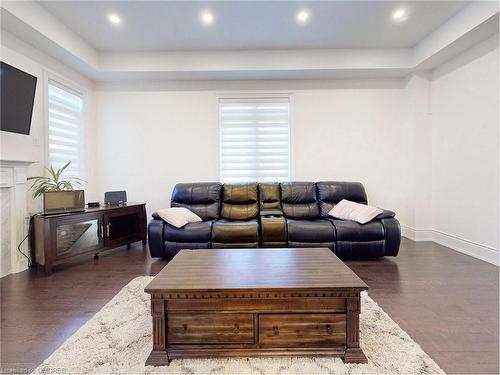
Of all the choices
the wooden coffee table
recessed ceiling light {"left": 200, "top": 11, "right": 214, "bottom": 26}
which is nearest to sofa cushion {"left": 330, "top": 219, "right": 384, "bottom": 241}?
the wooden coffee table

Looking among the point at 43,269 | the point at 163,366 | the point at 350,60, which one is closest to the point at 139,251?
the point at 43,269

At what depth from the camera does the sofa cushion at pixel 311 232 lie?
3.15 meters

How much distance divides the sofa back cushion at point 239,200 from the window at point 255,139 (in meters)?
0.48

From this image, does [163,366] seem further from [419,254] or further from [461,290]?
[419,254]

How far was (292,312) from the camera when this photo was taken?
4.63 feet

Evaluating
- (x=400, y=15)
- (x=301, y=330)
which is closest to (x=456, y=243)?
(x=400, y=15)

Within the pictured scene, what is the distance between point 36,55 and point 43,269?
105 inches

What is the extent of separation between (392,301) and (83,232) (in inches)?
135

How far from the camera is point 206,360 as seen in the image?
1.45 meters

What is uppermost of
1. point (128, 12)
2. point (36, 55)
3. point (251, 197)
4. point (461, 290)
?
point (128, 12)

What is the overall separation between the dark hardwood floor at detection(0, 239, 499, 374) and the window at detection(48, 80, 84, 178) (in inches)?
60.6

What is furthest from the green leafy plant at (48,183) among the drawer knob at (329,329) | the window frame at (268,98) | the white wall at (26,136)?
the drawer knob at (329,329)

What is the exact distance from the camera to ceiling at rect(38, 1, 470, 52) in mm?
2888

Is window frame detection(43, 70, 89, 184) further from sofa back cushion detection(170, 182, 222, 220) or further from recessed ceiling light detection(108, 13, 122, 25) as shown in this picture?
sofa back cushion detection(170, 182, 222, 220)
